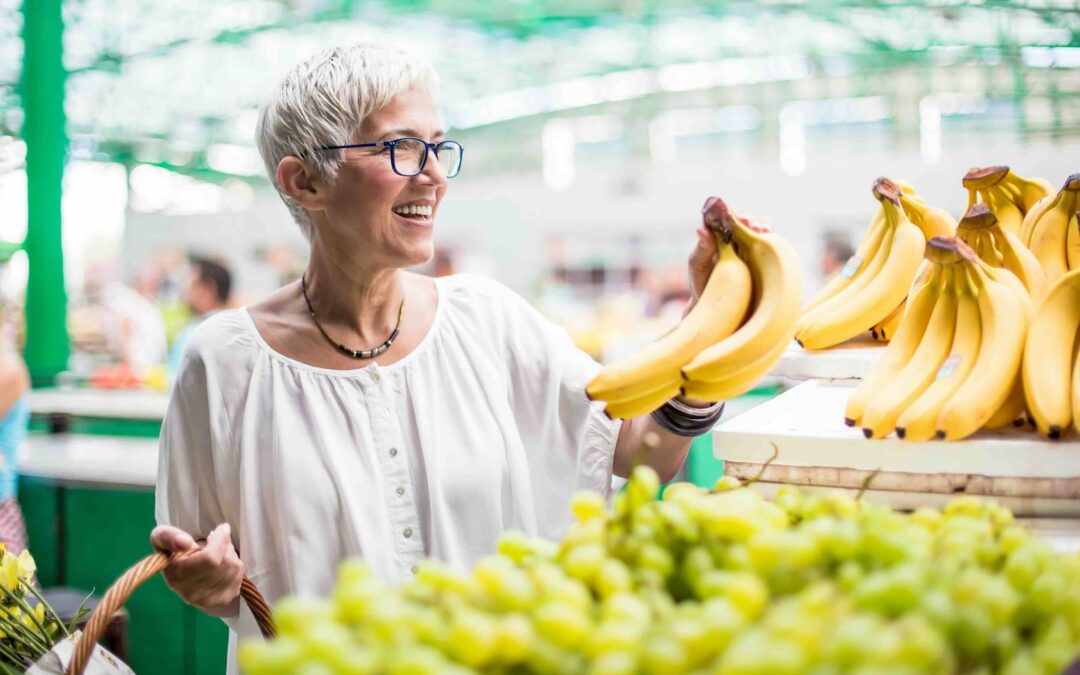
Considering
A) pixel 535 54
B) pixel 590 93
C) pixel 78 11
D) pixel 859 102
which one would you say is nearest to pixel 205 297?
pixel 78 11

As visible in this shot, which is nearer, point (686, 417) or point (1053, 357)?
point (1053, 357)

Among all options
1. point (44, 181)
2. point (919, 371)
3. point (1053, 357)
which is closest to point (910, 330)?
point (919, 371)

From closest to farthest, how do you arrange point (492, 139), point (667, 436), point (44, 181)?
point (667, 436), point (44, 181), point (492, 139)

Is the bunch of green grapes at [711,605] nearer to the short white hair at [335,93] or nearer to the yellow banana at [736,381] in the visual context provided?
the yellow banana at [736,381]

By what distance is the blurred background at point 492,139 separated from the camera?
4.80 metres

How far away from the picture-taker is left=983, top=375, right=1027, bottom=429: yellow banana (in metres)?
1.30

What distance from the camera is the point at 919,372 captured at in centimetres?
133

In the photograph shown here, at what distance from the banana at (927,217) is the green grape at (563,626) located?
1.27 meters

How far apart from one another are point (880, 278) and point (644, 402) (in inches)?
24.4

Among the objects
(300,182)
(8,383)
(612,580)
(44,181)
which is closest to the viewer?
(612,580)

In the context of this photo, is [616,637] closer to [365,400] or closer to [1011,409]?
[1011,409]

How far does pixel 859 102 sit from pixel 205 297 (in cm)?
1493

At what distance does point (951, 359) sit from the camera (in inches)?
51.7

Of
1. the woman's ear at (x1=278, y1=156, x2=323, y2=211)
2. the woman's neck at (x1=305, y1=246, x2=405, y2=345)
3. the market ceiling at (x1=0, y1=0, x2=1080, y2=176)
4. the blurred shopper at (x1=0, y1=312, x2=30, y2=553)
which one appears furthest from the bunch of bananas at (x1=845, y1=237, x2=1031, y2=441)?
the market ceiling at (x1=0, y1=0, x2=1080, y2=176)
